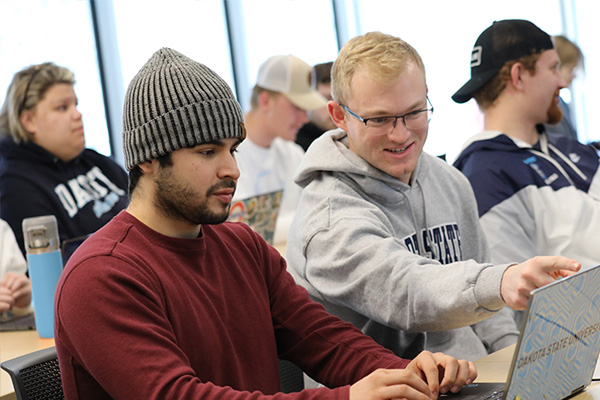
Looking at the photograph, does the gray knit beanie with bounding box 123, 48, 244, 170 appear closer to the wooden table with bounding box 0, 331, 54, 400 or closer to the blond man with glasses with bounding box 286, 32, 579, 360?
the blond man with glasses with bounding box 286, 32, 579, 360

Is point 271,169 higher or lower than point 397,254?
lower

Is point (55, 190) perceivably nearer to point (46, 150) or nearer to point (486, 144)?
point (46, 150)

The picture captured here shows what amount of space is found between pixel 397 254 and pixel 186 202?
1.60ft

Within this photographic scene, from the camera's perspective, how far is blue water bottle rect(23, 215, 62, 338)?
2.12 metres

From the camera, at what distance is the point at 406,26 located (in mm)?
7234

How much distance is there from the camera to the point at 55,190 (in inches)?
124

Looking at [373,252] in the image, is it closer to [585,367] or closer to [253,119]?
[585,367]

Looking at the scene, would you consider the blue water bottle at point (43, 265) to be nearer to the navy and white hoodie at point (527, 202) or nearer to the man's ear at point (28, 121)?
the man's ear at point (28, 121)

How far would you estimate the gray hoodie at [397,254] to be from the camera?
4.92ft

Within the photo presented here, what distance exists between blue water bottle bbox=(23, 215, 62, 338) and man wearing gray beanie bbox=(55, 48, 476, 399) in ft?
2.60

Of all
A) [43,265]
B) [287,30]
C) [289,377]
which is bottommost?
[289,377]

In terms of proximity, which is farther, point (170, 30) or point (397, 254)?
point (170, 30)

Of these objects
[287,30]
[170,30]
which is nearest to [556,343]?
[170,30]

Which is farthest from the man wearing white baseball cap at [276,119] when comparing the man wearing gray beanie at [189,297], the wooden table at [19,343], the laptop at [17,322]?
the man wearing gray beanie at [189,297]
